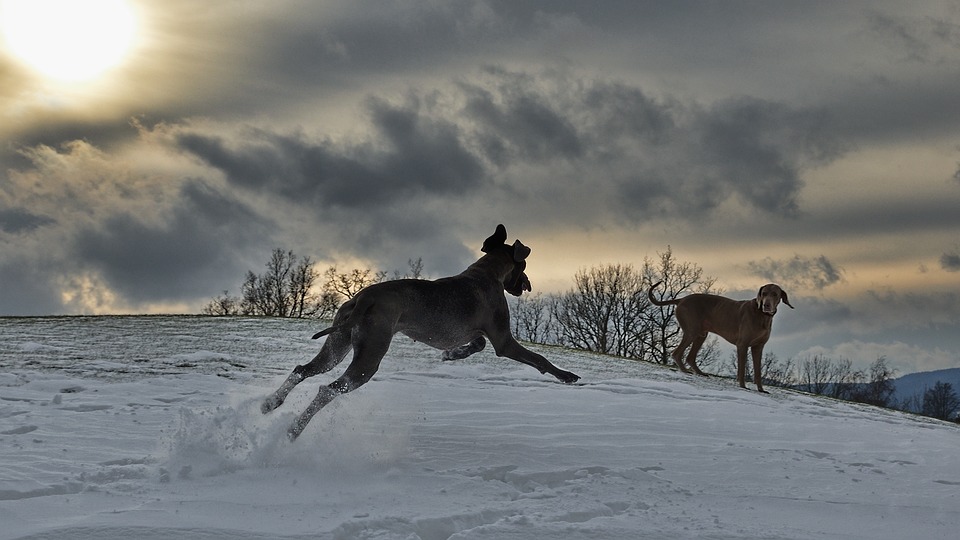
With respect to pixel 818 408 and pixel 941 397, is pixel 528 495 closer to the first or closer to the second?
pixel 818 408

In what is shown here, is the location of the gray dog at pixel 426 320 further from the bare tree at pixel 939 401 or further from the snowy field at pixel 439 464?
the bare tree at pixel 939 401

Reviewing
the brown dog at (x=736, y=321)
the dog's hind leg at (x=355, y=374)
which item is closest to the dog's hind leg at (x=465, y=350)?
the dog's hind leg at (x=355, y=374)

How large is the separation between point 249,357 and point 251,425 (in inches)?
298

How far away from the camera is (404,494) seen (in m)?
5.48

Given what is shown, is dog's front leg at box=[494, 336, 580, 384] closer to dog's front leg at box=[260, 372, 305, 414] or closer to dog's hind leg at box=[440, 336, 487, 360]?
dog's hind leg at box=[440, 336, 487, 360]

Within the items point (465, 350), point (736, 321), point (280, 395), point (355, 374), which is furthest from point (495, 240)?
point (736, 321)

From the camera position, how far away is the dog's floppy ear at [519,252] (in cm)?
794

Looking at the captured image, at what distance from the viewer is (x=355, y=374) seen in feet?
20.6

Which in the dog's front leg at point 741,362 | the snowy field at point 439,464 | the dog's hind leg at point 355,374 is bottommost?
the snowy field at point 439,464

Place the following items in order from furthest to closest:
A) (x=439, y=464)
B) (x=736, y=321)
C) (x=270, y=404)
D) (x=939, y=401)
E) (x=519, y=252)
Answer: (x=939, y=401) → (x=736, y=321) → (x=519, y=252) → (x=270, y=404) → (x=439, y=464)

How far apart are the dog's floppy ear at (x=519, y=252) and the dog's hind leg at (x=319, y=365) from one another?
218 centimetres

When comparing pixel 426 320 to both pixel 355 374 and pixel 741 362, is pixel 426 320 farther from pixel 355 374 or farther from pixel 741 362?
pixel 741 362

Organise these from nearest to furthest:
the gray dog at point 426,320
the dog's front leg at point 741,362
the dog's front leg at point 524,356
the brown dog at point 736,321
→ the gray dog at point 426,320, the dog's front leg at point 524,356, the brown dog at point 736,321, the dog's front leg at point 741,362

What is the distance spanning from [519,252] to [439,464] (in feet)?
8.24
